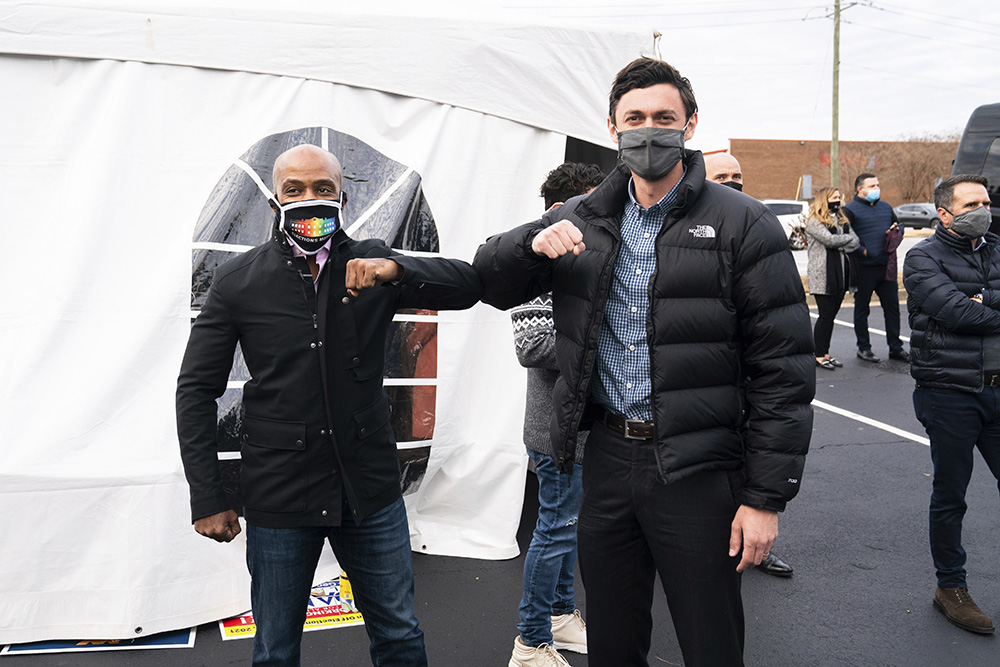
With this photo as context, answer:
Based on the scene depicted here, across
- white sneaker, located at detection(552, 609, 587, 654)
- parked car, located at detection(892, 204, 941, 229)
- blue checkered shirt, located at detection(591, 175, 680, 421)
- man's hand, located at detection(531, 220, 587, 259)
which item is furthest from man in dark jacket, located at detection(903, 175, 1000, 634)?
parked car, located at detection(892, 204, 941, 229)

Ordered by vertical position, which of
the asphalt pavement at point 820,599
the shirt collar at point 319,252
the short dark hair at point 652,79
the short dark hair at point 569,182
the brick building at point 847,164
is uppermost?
the brick building at point 847,164

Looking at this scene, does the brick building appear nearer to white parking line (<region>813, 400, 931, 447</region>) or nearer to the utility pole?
the utility pole

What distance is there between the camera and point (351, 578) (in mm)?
2451

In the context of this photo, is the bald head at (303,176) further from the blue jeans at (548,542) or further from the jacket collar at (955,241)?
the jacket collar at (955,241)

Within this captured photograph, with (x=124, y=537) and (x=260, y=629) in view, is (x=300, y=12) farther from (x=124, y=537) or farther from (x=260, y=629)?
(x=260, y=629)

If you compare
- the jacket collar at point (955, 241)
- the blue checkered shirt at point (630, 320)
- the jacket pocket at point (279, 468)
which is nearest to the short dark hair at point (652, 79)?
the blue checkered shirt at point (630, 320)

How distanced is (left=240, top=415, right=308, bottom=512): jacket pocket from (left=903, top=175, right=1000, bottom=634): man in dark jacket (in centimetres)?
273

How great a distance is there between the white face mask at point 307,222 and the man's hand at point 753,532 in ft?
4.53

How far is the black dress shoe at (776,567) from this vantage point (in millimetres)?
3975

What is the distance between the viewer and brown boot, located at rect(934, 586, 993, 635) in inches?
133

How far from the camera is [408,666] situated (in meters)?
2.46

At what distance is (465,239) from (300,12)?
1331 mm

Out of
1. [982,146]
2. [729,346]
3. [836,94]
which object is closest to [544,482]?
[729,346]

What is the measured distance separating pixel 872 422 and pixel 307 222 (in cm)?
586
